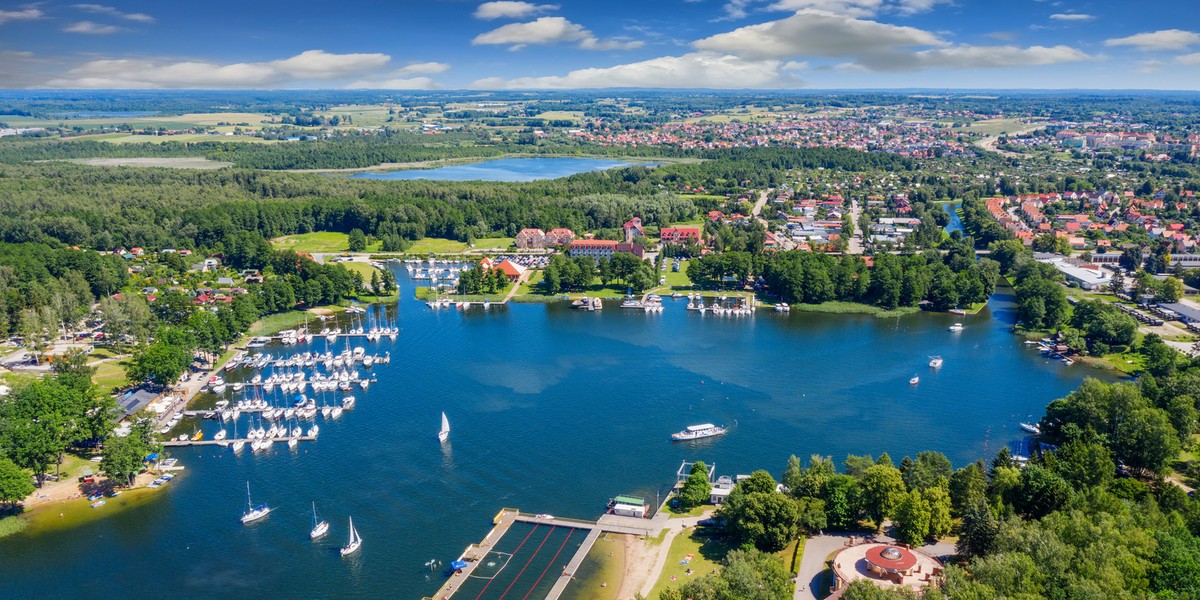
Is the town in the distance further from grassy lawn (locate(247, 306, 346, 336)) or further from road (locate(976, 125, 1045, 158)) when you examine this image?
road (locate(976, 125, 1045, 158))

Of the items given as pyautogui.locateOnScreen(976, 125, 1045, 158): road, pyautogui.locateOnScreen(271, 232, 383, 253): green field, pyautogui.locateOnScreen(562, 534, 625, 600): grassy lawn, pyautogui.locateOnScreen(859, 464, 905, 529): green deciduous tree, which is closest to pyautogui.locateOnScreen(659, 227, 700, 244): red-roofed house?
pyautogui.locateOnScreen(271, 232, 383, 253): green field

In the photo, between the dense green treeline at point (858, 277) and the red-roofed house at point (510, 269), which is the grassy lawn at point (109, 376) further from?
the dense green treeline at point (858, 277)

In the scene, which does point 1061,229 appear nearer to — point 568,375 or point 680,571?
point 568,375

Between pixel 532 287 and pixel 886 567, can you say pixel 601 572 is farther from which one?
pixel 532 287

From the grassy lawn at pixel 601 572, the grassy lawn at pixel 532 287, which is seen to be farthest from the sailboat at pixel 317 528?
the grassy lawn at pixel 532 287

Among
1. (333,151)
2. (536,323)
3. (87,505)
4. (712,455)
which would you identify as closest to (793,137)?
(333,151)

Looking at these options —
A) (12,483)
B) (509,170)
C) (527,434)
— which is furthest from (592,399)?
(509,170)
